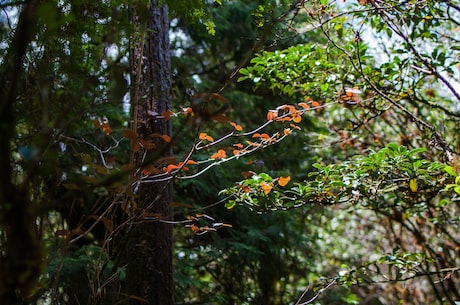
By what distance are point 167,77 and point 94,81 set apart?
170 cm

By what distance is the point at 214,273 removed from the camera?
219 inches

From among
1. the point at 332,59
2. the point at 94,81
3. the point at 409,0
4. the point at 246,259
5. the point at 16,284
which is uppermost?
the point at 332,59

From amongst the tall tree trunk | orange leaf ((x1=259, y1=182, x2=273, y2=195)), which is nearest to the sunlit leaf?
orange leaf ((x1=259, y1=182, x2=273, y2=195))

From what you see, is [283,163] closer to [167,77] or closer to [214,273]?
[214,273]

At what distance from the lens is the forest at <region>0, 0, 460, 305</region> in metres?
1.59

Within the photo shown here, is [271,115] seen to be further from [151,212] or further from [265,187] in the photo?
[151,212]

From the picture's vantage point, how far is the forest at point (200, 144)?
1589 mm

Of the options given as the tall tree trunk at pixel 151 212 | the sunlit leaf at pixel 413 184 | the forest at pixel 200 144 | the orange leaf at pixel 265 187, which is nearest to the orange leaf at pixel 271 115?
the forest at pixel 200 144

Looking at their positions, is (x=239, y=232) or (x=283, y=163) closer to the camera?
(x=239, y=232)

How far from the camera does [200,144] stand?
4062mm

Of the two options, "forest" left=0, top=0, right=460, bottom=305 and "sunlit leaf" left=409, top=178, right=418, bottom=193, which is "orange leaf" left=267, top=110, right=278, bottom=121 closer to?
"forest" left=0, top=0, right=460, bottom=305

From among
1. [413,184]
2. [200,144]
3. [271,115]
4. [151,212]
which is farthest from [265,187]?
[200,144]

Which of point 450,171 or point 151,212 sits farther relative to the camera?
point 151,212

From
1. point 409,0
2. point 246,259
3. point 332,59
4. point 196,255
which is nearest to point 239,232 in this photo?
point 246,259
